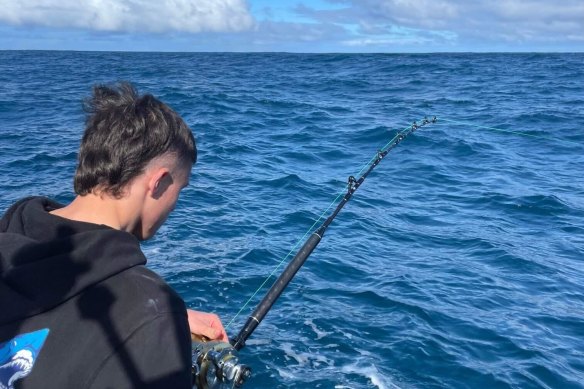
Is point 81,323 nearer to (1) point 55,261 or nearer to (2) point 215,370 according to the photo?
(1) point 55,261

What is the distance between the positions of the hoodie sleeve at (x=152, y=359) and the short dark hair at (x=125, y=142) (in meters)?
0.45

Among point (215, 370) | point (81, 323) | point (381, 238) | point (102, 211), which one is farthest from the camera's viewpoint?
point (381, 238)

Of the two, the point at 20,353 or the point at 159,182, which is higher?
the point at 159,182

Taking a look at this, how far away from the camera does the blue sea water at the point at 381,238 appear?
5609mm

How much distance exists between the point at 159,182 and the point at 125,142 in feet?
0.50

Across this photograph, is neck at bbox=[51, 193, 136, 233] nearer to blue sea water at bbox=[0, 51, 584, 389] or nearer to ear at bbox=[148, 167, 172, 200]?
ear at bbox=[148, 167, 172, 200]

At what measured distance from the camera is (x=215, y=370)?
2256mm

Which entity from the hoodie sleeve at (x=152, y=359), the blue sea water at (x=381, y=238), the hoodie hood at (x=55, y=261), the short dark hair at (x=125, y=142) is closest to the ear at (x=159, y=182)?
the short dark hair at (x=125, y=142)

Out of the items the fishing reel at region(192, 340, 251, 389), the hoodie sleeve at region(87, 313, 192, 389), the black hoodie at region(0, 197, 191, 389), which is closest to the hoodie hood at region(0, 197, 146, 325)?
the black hoodie at region(0, 197, 191, 389)

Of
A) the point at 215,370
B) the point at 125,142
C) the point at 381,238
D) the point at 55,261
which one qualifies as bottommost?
the point at 381,238

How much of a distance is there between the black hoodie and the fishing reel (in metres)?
0.70

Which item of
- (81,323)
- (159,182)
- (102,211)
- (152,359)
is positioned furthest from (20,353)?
(159,182)

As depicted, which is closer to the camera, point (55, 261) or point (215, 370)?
point (55, 261)

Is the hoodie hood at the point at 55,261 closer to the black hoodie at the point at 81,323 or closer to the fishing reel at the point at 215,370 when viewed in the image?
the black hoodie at the point at 81,323
